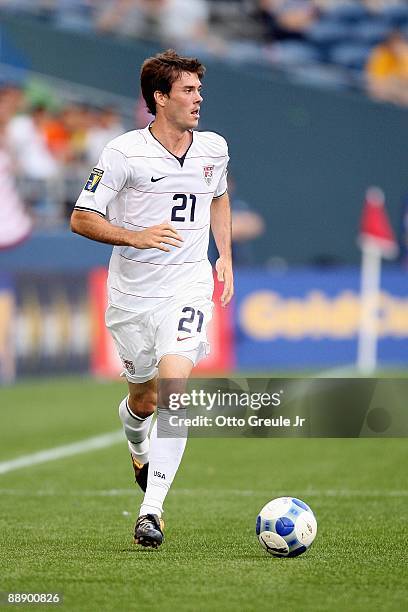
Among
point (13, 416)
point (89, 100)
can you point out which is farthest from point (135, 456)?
point (89, 100)

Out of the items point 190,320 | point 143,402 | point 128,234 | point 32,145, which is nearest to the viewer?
point 128,234

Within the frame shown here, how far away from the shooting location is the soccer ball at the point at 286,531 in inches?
225

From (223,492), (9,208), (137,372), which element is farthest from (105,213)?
(9,208)

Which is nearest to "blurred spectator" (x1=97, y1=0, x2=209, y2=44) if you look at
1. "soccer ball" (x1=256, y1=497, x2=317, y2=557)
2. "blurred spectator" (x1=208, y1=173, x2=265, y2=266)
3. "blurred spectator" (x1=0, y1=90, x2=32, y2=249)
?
A: "blurred spectator" (x1=208, y1=173, x2=265, y2=266)

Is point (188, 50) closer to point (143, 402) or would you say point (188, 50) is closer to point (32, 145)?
point (32, 145)

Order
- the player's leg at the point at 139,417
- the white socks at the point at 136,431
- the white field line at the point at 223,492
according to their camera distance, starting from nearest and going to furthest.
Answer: the player's leg at the point at 139,417
the white socks at the point at 136,431
the white field line at the point at 223,492

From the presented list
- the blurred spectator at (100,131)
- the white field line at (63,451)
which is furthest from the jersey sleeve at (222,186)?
the blurred spectator at (100,131)

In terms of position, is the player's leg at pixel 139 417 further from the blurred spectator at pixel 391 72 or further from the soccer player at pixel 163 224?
the blurred spectator at pixel 391 72

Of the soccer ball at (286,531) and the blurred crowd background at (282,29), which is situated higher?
the blurred crowd background at (282,29)

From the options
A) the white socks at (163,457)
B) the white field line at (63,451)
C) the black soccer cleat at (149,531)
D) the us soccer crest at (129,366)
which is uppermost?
the us soccer crest at (129,366)

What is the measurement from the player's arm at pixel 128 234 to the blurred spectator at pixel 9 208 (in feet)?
37.1

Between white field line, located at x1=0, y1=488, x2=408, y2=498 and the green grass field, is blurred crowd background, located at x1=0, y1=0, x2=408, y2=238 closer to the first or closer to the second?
the green grass field

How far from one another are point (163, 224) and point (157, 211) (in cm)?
36

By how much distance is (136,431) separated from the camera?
7.12 m
